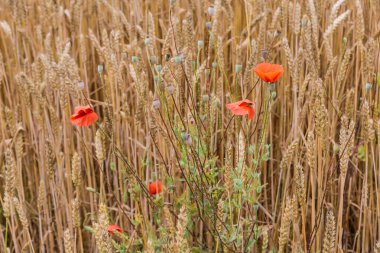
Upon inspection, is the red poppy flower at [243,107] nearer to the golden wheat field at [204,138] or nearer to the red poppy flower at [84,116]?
the golden wheat field at [204,138]

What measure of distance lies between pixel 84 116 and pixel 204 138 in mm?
267

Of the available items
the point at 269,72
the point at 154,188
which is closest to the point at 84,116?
the point at 154,188

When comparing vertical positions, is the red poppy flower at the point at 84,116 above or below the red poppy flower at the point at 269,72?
below

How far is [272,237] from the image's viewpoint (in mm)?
1453

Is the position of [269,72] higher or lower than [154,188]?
higher

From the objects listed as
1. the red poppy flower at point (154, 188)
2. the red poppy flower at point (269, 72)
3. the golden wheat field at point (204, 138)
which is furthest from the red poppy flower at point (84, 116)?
the red poppy flower at point (269, 72)

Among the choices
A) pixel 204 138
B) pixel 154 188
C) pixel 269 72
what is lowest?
pixel 154 188

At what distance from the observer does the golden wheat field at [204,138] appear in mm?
1131

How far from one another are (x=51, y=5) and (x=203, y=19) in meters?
0.47

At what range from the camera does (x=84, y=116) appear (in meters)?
1.17

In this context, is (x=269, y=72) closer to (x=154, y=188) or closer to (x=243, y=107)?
(x=243, y=107)

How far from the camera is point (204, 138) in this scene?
4.17 feet

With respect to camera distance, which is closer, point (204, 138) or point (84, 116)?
point (84, 116)

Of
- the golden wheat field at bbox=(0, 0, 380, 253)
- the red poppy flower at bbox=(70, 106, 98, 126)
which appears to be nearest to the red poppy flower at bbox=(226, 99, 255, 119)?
the golden wheat field at bbox=(0, 0, 380, 253)
